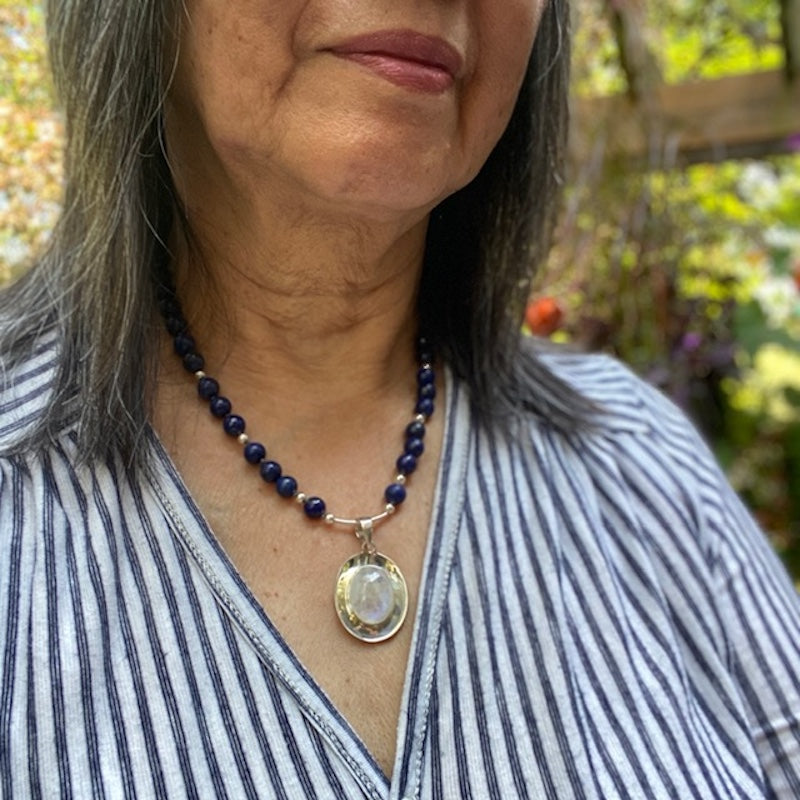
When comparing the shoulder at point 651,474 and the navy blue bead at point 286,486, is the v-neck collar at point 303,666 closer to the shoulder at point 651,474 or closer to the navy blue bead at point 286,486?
the navy blue bead at point 286,486

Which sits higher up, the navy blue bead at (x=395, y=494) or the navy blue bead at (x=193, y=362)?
the navy blue bead at (x=193, y=362)

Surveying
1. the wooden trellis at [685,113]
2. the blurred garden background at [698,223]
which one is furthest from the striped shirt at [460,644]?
the wooden trellis at [685,113]

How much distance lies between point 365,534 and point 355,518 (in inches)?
1.0

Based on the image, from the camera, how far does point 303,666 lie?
0.83 m

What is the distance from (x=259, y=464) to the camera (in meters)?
0.97

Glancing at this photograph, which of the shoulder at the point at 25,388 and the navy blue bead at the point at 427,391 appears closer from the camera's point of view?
the shoulder at the point at 25,388

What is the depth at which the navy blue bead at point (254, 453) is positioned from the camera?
0.96m

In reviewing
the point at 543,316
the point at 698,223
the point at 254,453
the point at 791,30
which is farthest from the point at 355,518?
the point at 791,30

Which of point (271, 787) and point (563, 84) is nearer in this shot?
point (271, 787)

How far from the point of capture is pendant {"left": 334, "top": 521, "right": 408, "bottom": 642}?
90cm

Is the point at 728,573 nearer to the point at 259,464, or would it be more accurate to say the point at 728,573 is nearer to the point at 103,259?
the point at 259,464

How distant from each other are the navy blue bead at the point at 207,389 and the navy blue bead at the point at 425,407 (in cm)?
25

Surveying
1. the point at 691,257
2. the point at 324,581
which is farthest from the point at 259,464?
the point at 691,257

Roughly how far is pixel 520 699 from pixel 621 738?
0.11m
